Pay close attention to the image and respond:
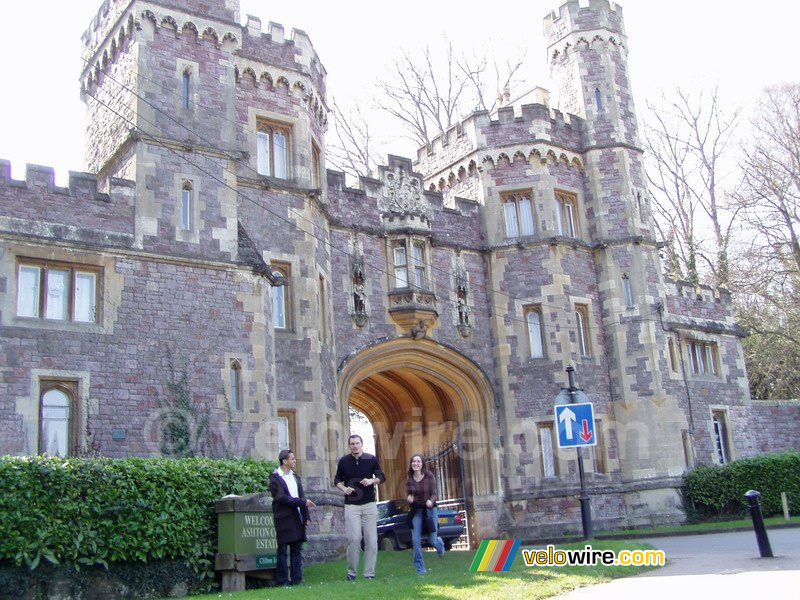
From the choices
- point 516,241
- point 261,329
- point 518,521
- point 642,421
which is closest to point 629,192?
point 516,241

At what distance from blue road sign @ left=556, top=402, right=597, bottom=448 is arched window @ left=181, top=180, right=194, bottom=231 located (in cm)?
722

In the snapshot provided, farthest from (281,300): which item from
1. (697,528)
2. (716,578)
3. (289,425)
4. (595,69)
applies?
(595,69)

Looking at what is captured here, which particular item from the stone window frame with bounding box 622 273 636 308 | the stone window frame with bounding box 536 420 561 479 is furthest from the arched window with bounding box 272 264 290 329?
the stone window frame with bounding box 622 273 636 308

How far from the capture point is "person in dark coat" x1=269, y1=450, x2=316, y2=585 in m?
10.7

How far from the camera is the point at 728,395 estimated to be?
1007 inches

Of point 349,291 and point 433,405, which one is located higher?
point 349,291

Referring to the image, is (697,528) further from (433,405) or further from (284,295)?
(284,295)

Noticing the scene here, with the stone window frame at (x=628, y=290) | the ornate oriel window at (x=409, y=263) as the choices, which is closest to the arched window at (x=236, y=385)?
the ornate oriel window at (x=409, y=263)

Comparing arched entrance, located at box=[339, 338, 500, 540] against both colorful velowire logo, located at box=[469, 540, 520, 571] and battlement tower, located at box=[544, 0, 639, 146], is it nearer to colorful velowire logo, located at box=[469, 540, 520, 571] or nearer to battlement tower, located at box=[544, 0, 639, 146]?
battlement tower, located at box=[544, 0, 639, 146]

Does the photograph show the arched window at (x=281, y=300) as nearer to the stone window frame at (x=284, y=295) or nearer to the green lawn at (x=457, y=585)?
the stone window frame at (x=284, y=295)

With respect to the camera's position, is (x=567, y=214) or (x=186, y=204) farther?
(x=567, y=214)

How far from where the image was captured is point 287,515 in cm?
1077

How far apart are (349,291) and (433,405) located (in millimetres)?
4879

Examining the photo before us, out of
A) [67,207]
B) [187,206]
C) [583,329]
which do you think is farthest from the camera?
[583,329]
